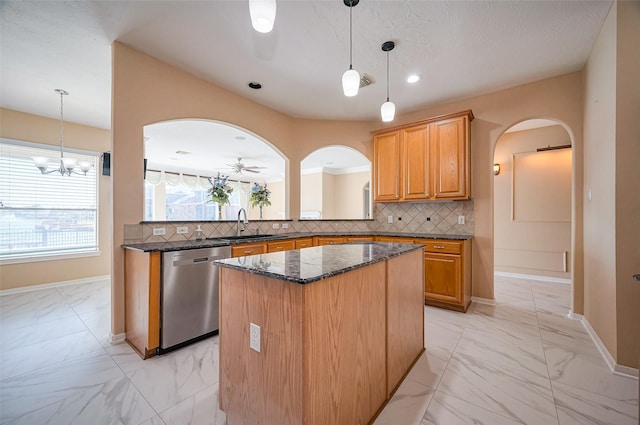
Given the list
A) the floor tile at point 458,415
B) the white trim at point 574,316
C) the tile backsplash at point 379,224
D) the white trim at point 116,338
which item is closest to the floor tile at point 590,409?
the floor tile at point 458,415

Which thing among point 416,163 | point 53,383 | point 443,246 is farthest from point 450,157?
point 53,383

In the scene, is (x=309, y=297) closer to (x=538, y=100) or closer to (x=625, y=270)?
(x=625, y=270)

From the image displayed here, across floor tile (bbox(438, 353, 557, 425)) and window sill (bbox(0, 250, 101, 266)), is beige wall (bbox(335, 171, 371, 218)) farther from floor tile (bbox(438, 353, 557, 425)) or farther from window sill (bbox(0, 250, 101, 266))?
floor tile (bbox(438, 353, 557, 425))

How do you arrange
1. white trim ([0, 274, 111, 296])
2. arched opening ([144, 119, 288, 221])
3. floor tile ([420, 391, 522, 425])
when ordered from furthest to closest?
arched opening ([144, 119, 288, 221]), white trim ([0, 274, 111, 296]), floor tile ([420, 391, 522, 425])

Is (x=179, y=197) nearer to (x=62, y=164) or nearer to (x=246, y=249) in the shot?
(x=62, y=164)

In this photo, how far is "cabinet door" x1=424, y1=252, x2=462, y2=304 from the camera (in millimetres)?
3186

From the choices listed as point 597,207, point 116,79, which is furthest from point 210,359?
point 597,207

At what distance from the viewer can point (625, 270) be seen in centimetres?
194

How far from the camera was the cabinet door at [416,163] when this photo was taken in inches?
145

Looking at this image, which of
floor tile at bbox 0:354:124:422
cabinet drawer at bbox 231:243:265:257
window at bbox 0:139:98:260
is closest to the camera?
floor tile at bbox 0:354:124:422

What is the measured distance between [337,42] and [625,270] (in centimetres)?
296

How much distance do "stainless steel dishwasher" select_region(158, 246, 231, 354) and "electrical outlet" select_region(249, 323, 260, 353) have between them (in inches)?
51.0

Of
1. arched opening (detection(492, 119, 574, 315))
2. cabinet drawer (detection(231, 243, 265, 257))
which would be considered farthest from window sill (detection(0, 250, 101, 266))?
arched opening (detection(492, 119, 574, 315))

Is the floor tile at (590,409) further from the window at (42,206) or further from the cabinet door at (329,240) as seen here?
the window at (42,206)
